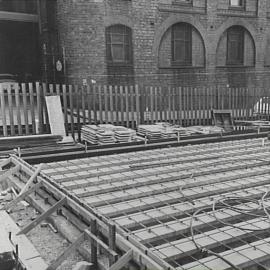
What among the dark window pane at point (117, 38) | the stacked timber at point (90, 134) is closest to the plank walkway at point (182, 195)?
the stacked timber at point (90, 134)

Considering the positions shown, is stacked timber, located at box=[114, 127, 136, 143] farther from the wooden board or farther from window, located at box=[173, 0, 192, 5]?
window, located at box=[173, 0, 192, 5]

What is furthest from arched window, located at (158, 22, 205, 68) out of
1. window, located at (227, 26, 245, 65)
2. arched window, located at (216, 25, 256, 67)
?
window, located at (227, 26, 245, 65)

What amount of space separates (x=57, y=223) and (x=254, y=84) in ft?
57.0

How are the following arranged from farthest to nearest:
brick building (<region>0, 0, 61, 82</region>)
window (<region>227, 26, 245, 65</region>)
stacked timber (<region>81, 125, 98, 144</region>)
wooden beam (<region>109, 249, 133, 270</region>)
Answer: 1. brick building (<region>0, 0, 61, 82</region>)
2. window (<region>227, 26, 245, 65</region>)
3. stacked timber (<region>81, 125, 98, 144</region>)
4. wooden beam (<region>109, 249, 133, 270</region>)

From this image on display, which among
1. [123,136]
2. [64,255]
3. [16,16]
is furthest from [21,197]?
[16,16]

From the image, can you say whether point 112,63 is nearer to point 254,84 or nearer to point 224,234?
point 254,84

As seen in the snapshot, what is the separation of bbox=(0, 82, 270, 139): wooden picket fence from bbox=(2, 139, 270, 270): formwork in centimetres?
449

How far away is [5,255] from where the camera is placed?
10.6ft

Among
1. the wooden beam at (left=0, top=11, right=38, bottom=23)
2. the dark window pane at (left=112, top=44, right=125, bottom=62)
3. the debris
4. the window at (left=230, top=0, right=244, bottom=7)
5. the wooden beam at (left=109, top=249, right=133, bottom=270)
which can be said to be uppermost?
the window at (left=230, top=0, right=244, bottom=7)

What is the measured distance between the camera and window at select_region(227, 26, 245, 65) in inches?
742

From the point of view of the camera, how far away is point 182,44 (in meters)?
17.7

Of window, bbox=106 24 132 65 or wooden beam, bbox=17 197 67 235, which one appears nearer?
wooden beam, bbox=17 197 67 235

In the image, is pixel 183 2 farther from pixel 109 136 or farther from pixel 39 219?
pixel 39 219

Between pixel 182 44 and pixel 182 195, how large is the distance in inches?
555
